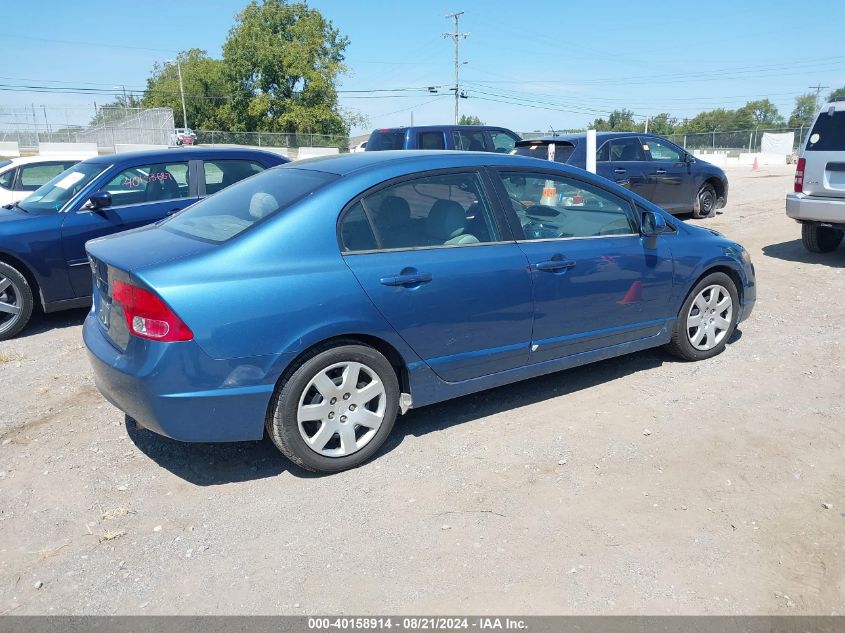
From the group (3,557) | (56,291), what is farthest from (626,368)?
(56,291)

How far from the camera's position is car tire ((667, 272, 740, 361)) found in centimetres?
519

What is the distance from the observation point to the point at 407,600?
2.79 metres

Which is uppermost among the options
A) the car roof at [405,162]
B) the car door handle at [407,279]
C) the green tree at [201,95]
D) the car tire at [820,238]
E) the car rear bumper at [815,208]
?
the green tree at [201,95]

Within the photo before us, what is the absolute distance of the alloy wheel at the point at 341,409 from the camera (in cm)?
360

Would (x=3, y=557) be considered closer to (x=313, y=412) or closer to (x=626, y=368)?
(x=313, y=412)

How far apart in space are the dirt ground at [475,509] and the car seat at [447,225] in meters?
1.18

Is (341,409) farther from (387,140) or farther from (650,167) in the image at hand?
(650,167)

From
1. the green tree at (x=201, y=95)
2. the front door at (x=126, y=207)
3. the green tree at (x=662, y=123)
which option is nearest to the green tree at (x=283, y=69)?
the green tree at (x=201, y=95)

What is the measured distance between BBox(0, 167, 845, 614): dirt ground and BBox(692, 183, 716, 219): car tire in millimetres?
8218

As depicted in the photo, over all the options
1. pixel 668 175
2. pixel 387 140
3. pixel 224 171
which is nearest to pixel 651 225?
pixel 224 171

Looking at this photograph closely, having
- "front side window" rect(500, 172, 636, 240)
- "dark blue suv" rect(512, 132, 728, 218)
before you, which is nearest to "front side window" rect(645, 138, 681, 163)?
"dark blue suv" rect(512, 132, 728, 218)

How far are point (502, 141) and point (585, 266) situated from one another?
8.96m

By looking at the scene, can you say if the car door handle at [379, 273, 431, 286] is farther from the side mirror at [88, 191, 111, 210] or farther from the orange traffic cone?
the side mirror at [88, 191, 111, 210]

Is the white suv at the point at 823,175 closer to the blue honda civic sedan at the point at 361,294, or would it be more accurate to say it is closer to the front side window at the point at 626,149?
the front side window at the point at 626,149
